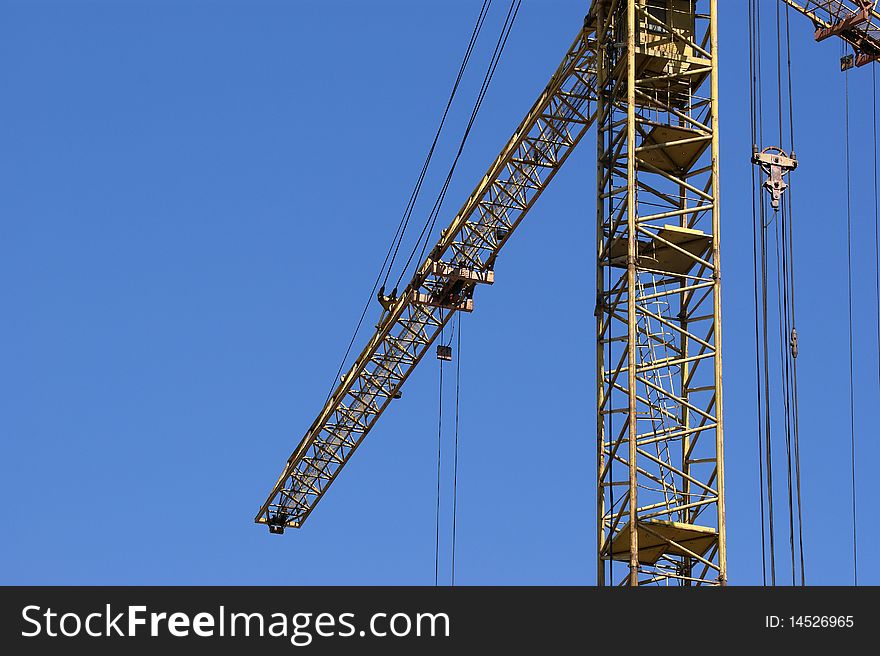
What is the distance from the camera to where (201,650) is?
2872 centimetres

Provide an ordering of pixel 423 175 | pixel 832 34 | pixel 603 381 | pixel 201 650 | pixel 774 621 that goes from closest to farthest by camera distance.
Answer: pixel 201 650 → pixel 774 621 → pixel 603 381 → pixel 832 34 → pixel 423 175

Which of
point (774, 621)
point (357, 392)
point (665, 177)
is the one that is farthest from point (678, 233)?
point (357, 392)

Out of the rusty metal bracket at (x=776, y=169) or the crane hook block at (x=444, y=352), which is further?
the crane hook block at (x=444, y=352)

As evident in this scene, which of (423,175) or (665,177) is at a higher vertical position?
(423,175)

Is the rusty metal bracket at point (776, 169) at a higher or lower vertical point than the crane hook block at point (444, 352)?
lower

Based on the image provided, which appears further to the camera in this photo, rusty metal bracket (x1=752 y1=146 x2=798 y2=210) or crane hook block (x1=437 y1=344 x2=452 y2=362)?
crane hook block (x1=437 y1=344 x2=452 y2=362)

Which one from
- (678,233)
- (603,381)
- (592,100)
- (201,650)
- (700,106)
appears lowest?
(201,650)

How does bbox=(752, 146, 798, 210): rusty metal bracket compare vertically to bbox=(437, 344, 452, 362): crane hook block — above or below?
below

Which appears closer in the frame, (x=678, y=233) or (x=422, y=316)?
(x=678, y=233)

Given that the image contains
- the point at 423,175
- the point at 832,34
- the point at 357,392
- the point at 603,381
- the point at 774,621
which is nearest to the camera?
the point at 774,621

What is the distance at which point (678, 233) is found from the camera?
149 ft

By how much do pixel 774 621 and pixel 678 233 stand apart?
16296 millimetres

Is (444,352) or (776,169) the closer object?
(776,169)

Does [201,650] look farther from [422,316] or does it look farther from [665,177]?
[422,316]
